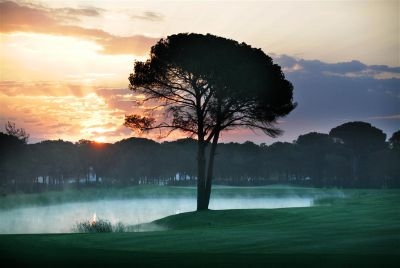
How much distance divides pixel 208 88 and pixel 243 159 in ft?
277

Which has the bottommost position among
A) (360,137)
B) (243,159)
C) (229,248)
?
(229,248)

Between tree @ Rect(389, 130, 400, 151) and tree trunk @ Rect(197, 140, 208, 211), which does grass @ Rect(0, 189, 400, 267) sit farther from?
tree @ Rect(389, 130, 400, 151)

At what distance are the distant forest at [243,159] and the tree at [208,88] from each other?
57794 mm

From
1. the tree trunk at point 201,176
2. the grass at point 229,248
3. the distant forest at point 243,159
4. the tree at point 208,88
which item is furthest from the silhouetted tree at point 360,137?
the grass at point 229,248

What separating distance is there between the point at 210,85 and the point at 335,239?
24.3 metres

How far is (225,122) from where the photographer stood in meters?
46.6

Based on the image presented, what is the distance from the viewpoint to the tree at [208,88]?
44.8 m

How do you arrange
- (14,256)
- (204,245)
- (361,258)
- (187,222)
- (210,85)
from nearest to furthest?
(361,258), (14,256), (204,245), (187,222), (210,85)

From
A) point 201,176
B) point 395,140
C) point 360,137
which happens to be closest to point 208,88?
point 201,176

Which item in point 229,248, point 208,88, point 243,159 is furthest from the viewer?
point 243,159

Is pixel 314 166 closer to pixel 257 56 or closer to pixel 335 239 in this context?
pixel 257 56

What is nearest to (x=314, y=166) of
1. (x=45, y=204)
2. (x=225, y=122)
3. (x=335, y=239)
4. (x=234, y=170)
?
(x=234, y=170)

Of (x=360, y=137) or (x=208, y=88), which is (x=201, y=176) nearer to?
(x=208, y=88)

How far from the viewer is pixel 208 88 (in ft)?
149
